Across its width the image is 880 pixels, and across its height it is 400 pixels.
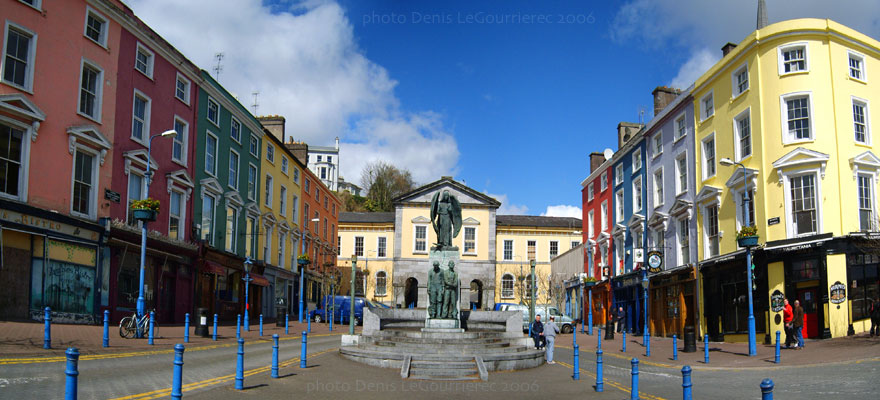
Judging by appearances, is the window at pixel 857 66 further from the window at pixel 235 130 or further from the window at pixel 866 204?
the window at pixel 235 130

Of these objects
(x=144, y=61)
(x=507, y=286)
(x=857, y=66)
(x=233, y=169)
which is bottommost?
(x=507, y=286)

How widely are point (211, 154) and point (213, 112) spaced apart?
91.2 inches

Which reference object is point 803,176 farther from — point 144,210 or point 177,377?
point 177,377

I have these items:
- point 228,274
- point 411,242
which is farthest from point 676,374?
point 411,242

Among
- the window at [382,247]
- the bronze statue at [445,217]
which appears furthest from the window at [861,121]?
the window at [382,247]

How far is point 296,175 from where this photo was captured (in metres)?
52.0

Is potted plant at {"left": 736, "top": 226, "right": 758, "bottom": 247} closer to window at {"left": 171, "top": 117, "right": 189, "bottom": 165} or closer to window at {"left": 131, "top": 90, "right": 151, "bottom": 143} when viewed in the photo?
window at {"left": 131, "top": 90, "right": 151, "bottom": 143}

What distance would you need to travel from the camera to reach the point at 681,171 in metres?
33.4

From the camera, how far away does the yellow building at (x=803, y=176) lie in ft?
76.1

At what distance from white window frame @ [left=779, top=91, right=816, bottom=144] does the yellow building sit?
0.12 feet

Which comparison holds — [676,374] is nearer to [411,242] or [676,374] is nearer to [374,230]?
[411,242]

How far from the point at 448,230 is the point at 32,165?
1342cm

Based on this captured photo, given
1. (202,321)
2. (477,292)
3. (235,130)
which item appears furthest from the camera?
(477,292)

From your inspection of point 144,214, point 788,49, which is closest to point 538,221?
point 788,49
